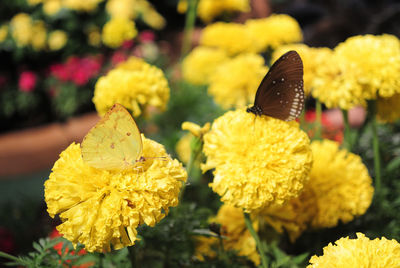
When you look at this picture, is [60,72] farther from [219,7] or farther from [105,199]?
[105,199]

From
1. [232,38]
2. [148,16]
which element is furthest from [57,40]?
[232,38]

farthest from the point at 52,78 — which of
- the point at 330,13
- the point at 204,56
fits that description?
the point at 330,13

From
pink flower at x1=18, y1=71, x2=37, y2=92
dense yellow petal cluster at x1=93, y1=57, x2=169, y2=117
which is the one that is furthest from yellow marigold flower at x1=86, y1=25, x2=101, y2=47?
dense yellow petal cluster at x1=93, y1=57, x2=169, y2=117

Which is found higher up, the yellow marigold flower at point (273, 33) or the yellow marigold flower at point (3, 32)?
the yellow marigold flower at point (273, 33)

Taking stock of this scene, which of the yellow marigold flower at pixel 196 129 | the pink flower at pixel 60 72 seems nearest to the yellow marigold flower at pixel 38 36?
the pink flower at pixel 60 72

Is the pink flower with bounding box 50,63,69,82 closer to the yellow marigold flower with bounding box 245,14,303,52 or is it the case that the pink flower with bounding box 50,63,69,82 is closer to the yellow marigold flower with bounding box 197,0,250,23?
the yellow marigold flower with bounding box 197,0,250,23

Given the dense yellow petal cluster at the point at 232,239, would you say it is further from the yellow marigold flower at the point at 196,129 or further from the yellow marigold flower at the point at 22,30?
the yellow marigold flower at the point at 22,30
